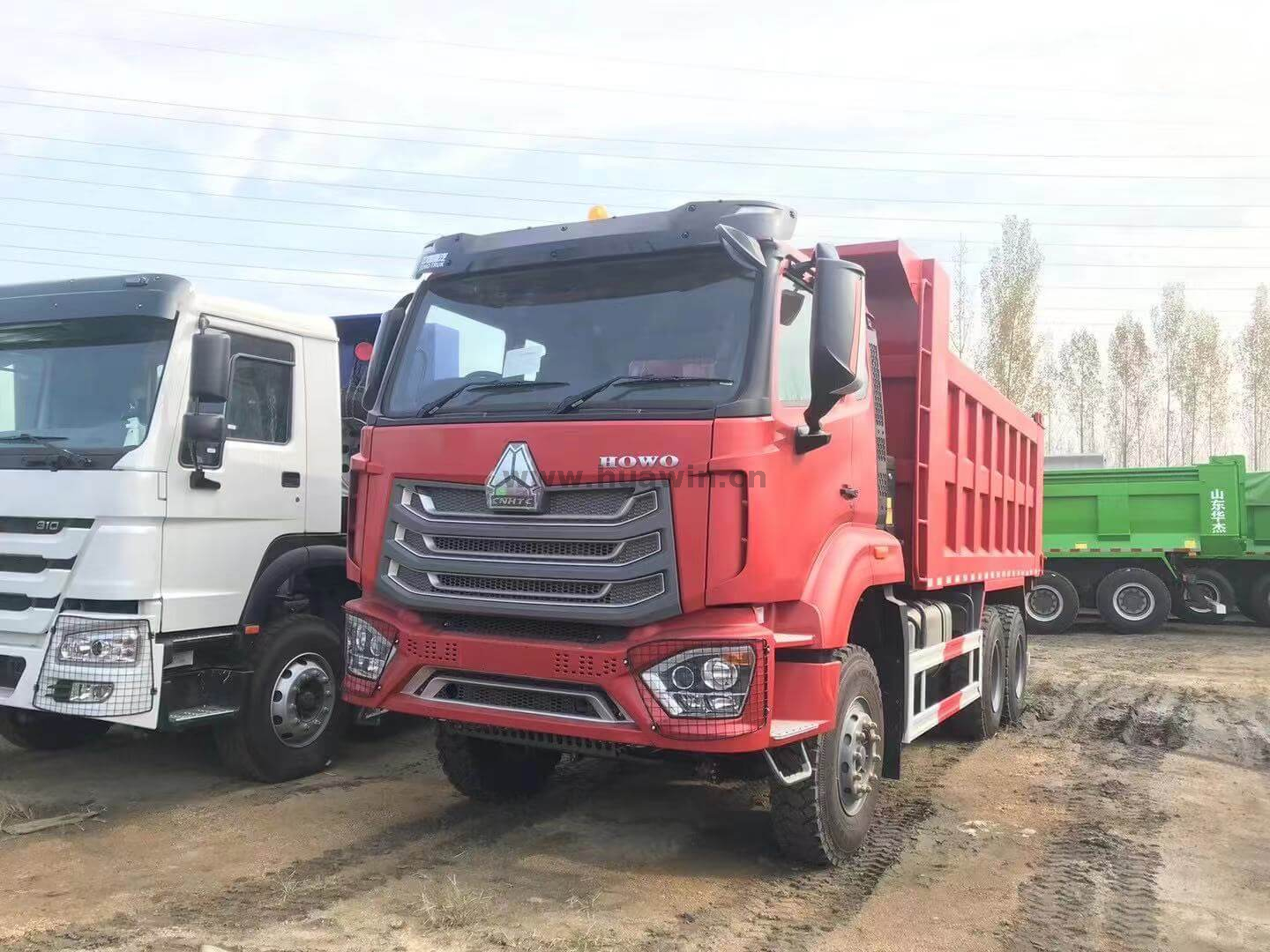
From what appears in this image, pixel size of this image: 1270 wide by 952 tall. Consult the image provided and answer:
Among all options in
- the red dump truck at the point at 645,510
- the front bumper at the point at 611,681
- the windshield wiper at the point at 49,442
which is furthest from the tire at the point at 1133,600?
the windshield wiper at the point at 49,442

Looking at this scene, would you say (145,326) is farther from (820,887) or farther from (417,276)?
(820,887)

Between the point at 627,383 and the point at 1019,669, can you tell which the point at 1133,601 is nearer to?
the point at 1019,669

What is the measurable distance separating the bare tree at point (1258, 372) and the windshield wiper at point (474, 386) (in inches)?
1513

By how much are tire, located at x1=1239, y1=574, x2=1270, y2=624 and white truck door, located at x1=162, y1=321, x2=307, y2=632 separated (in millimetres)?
15790

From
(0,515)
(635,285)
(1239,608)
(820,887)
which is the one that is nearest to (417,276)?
(635,285)

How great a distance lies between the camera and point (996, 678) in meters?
7.64

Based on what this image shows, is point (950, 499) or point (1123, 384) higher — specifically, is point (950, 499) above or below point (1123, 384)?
below

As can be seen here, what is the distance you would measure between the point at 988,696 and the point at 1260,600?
11.4m

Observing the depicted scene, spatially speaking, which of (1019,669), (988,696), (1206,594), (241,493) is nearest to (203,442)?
(241,493)

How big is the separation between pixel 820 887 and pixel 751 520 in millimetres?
1641

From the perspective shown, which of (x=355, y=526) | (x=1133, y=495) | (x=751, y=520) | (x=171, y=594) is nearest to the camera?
(x=751, y=520)

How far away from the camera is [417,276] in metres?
4.84

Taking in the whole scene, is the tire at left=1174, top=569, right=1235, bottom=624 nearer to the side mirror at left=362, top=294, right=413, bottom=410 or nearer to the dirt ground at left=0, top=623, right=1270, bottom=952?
the dirt ground at left=0, top=623, right=1270, bottom=952

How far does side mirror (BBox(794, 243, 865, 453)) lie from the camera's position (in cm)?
388
